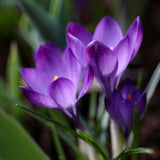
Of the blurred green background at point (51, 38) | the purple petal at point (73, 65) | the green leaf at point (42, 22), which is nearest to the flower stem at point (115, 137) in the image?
the purple petal at point (73, 65)

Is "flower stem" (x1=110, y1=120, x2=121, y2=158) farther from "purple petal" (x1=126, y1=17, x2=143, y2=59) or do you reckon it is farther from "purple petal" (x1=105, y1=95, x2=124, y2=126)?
"purple petal" (x1=126, y1=17, x2=143, y2=59)

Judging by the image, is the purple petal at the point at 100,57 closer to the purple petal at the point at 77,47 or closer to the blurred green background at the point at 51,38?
the purple petal at the point at 77,47

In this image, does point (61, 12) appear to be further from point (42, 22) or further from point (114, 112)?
point (114, 112)

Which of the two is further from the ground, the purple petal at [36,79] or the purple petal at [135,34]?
the purple petal at [135,34]

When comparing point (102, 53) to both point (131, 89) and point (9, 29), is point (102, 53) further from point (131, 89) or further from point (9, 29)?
point (9, 29)

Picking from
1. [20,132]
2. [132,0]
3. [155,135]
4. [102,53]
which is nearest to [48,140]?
[155,135]

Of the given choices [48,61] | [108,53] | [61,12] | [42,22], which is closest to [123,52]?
[108,53]

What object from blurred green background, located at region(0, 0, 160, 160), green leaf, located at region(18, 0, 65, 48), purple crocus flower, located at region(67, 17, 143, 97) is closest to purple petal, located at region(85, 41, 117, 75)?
purple crocus flower, located at region(67, 17, 143, 97)
